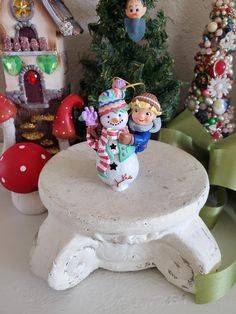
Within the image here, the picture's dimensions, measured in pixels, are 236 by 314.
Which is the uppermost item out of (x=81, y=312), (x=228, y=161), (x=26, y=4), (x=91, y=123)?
(x=26, y=4)

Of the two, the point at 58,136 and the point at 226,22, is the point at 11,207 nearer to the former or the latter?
the point at 58,136

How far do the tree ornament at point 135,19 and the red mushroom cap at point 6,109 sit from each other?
0.87 feet

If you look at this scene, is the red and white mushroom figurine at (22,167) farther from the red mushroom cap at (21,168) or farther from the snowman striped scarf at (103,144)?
the snowman striped scarf at (103,144)

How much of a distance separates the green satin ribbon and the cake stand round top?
7 centimetres

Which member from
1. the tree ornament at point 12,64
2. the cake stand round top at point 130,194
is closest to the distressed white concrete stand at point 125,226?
the cake stand round top at point 130,194

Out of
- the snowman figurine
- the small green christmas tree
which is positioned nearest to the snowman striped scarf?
the snowman figurine

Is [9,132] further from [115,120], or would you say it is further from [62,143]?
[115,120]

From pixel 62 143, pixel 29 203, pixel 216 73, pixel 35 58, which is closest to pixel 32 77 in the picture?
pixel 35 58

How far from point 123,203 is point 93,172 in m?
0.10

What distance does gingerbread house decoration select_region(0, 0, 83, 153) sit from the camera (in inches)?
25.5

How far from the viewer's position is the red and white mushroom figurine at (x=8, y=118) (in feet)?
2.27

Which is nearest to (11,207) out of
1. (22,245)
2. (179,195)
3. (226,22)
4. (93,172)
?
(22,245)

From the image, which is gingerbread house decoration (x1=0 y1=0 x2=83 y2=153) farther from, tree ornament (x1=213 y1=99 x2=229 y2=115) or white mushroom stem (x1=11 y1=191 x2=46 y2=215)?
tree ornament (x1=213 y1=99 x2=229 y2=115)

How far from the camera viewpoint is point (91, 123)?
1.62 ft
